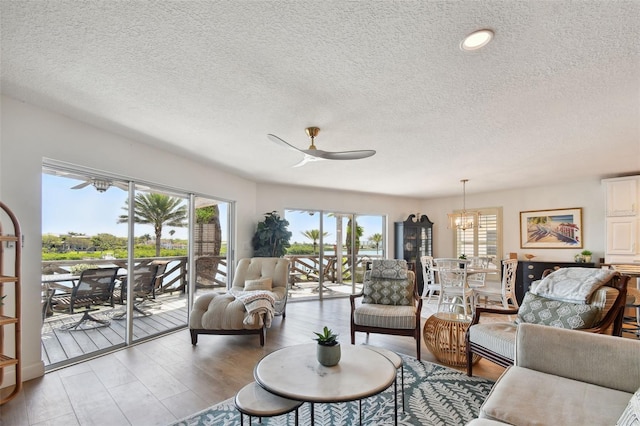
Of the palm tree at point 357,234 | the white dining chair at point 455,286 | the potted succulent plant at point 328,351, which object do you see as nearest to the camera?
the potted succulent plant at point 328,351

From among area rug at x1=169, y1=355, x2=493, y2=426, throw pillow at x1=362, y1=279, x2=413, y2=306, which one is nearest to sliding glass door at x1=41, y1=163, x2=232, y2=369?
area rug at x1=169, y1=355, x2=493, y2=426

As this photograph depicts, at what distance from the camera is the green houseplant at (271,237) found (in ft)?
18.9

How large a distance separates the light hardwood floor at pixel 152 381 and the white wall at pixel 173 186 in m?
0.46

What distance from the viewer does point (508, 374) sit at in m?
1.92

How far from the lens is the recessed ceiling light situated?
5.66ft

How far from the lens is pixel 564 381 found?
1815 mm

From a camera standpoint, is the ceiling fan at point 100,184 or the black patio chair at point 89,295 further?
the ceiling fan at point 100,184

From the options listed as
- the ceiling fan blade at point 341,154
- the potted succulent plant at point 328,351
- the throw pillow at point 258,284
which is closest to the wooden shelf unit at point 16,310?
the potted succulent plant at point 328,351

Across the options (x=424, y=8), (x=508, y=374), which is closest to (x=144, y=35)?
(x=424, y=8)

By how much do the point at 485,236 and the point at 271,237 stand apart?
16.2ft

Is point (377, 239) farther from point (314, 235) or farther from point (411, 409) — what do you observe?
point (411, 409)

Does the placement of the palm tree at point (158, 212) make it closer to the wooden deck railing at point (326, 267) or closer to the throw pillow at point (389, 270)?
the wooden deck railing at point (326, 267)

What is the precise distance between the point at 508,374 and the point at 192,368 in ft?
8.70

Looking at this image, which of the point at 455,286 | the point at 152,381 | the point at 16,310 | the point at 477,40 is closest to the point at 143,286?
the point at 152,381
